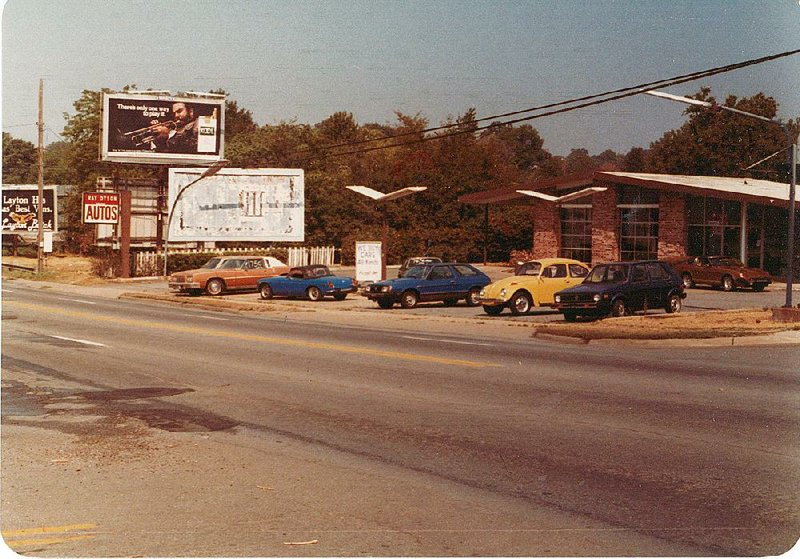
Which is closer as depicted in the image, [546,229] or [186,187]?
[186,187]

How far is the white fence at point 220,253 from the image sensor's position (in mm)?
54156

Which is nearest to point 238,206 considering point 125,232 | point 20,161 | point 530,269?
point 125,232

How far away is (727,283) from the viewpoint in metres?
40.4

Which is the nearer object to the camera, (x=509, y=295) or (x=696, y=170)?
(x=509, y=295)

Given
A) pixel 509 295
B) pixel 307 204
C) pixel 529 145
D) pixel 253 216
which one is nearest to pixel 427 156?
pixel 307 204

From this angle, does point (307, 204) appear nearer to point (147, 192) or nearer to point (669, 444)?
point (147, 192)

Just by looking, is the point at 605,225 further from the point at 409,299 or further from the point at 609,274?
the point at 609,274

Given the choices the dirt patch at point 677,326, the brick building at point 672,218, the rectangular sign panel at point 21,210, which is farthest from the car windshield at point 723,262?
the rectangular sign panel at point 21,210

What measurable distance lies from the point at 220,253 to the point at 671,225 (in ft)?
85.3

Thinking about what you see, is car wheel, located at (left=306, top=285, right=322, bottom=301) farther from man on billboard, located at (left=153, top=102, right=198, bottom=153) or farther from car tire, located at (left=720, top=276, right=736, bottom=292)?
man on billboard, located at (left=153, top=102, right=198, bottom=153)

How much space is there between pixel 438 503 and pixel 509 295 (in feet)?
69.4

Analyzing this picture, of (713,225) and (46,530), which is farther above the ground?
(713,225)

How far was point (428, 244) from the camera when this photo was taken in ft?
216

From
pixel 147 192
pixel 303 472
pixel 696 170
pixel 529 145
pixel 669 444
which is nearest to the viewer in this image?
pixel 303 472
